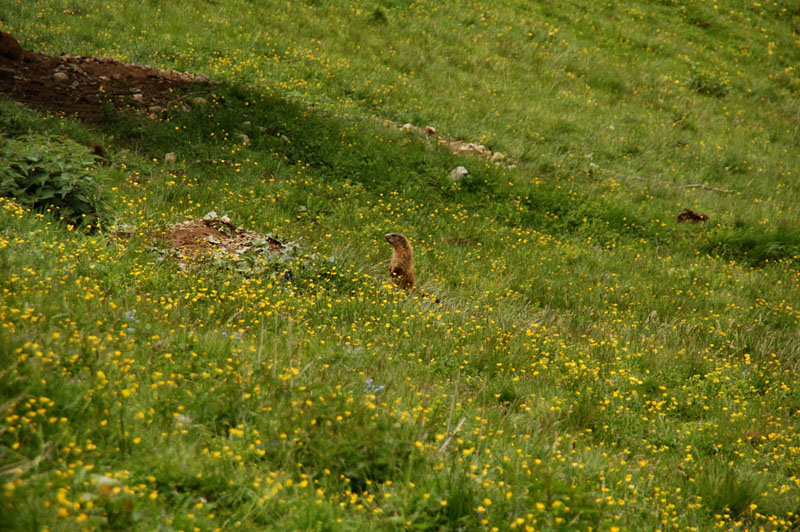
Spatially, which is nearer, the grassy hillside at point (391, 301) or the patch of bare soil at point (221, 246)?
the grassy hillside at point (391, 301)

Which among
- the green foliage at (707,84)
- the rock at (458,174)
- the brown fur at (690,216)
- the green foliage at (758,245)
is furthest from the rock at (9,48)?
the green foliage at (707,84)

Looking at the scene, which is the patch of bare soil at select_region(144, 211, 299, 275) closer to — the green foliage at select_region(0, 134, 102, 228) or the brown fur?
the green foliage at select_region(0, 134, 102, 228)

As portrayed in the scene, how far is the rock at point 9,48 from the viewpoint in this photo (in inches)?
428

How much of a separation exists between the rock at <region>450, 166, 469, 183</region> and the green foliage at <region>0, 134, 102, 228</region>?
665cm

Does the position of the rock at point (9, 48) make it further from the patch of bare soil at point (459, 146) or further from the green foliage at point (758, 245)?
the green foliage at point (758, 245)

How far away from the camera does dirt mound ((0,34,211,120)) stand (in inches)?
412

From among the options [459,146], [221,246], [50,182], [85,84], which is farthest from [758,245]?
[85,84]

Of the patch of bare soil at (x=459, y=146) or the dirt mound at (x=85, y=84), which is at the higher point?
the dirt mound at (x=85, y=84)

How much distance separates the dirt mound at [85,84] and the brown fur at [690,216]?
10.1 meters

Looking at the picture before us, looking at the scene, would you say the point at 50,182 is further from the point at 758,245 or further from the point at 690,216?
the point at 758,245

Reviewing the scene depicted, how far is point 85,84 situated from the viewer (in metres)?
11.2

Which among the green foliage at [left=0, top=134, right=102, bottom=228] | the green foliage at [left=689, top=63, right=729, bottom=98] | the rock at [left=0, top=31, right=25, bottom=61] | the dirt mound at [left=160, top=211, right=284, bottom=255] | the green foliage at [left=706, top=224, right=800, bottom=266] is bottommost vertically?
the green foliage at [left=706, top=224, right=800, bottom=266]

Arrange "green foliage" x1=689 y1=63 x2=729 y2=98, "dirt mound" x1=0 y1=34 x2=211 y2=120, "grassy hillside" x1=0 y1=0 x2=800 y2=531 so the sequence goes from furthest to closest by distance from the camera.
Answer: "green foliage" x1=689 y1=63 x2=729 y2=98, "dirt mound" x1=0 y1=34 x2=211 y2=120, "grassy hillside" x1=0 y1=0 x2=800 y2=531

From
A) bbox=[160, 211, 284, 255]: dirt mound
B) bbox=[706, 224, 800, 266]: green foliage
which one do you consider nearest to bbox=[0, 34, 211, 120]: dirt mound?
bbox=[160, 211, 284, 255]: dirt mound
